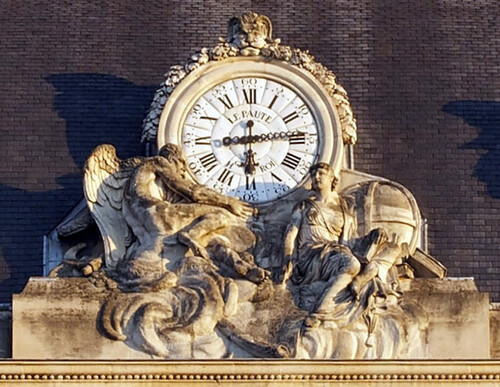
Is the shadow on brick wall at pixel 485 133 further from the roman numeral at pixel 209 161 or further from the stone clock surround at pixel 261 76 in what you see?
the roman numeral at pixel 209 161

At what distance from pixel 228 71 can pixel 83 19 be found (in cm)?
412

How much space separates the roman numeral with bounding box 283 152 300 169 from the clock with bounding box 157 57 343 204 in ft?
0.05

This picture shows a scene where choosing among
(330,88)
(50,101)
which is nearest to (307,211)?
(330,88)

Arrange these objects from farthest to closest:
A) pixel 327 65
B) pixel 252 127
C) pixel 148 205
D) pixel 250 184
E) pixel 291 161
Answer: pixel 327 65 < pixel 252 127 < pixel 291 161 < pixel 250 184 < pixel 148 205

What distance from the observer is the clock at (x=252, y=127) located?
47.3 m

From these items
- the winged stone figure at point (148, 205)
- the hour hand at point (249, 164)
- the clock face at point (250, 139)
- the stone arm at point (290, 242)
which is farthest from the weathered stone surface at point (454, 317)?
the hour hand at point (249, 164)

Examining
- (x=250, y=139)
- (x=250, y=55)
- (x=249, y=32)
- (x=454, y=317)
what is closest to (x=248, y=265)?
(x=250, y=139)

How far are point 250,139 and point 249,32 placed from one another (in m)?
1.64

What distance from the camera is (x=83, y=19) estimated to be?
5112 centimetres

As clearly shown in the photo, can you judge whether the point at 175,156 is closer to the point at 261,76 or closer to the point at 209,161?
the point at 209,161

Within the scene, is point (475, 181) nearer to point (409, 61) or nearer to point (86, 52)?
point (409, 61)

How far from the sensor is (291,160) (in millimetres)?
47500

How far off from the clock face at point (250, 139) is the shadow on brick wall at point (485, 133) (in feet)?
9.88

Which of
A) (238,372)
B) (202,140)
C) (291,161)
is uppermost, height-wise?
(202,140)
